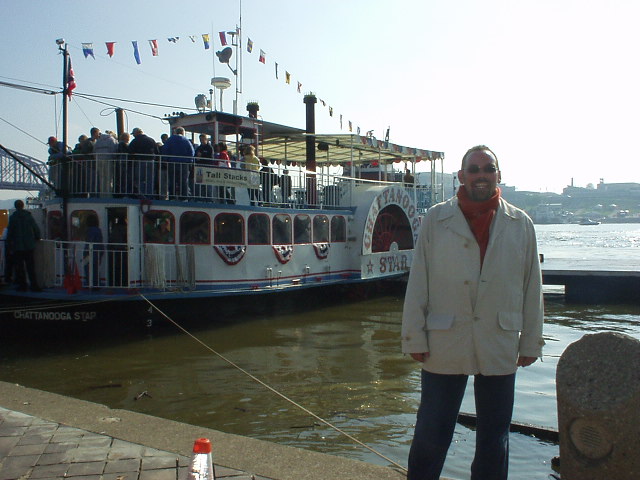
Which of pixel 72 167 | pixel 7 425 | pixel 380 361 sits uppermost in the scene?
pixel 72 167

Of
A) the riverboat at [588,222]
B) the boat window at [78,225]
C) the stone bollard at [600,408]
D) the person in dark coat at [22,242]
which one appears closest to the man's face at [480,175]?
the stone bollard at [600,408]

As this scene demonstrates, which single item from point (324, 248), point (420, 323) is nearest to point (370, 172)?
point (324, 248)

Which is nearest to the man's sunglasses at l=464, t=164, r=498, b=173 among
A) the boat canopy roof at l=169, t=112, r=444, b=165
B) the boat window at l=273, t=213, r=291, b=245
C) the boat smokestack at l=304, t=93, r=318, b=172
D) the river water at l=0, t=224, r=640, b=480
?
the river water at l=0, t=224, r=640, b=480

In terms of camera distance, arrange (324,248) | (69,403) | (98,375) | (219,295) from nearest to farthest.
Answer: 1. (69,403)
2. (98,375)
3. (219,295)
4. (324,248)

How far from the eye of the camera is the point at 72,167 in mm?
12023

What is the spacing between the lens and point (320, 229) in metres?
15.5

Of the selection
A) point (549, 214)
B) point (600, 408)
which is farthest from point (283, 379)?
point (549, 214)

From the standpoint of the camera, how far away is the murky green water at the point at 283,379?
601 centimetres

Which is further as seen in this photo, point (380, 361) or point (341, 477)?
point (380, 361)

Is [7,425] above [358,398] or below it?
above

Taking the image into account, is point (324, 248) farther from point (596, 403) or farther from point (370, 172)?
point (596, 403)

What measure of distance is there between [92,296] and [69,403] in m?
5.63

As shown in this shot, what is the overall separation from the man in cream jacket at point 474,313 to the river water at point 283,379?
1928 millimetres

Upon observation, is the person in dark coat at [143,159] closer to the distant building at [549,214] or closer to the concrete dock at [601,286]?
the concrete dock at [601,286]
